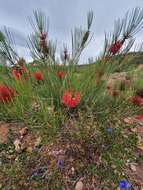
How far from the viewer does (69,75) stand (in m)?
1.92

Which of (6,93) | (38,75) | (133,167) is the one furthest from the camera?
(38,75)

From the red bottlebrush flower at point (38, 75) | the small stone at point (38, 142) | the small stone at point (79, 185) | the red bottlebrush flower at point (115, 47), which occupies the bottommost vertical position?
the small stone at point (79, 185)

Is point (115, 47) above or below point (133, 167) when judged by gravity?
above

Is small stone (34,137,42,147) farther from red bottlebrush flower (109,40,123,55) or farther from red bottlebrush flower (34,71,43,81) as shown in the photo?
red bottlebrush flower (109,40,123,55)

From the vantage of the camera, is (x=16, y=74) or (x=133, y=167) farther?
(x=16, y=74)

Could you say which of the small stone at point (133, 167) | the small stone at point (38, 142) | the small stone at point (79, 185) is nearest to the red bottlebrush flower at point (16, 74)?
the small stone at point (38, 142)

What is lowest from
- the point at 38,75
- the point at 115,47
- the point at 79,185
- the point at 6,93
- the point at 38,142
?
the point at 79,185

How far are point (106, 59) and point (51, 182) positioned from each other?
994 mm

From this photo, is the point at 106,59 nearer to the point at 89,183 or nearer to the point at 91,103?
the point at 91,103

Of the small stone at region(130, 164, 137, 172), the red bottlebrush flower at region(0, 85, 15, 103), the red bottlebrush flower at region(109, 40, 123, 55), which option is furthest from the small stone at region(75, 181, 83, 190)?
the red bottlebrush flower at region(109, 40, 123, 55)

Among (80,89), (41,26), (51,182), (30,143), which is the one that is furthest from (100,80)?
(51,182)

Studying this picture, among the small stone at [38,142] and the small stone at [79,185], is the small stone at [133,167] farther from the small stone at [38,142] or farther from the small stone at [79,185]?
the small stone at [38,142]

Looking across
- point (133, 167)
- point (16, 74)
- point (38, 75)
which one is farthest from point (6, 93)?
point (133, 167)

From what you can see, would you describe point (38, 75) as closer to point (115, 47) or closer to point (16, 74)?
point (16, 74)
